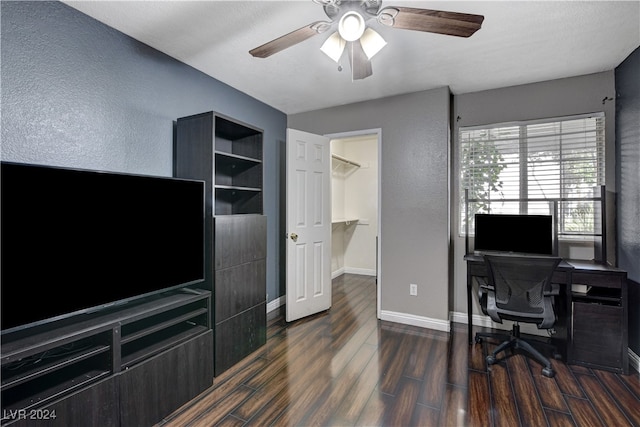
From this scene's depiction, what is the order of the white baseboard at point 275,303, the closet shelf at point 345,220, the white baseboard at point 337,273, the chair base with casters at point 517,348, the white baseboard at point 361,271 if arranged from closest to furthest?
the chair base with casters at point 517,348, the white baseboard at point 275,303, the closet shelf at point 345,220, the white baseboard at point 337,273, the white baseboard at point 361,271

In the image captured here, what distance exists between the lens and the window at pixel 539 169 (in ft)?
9.21

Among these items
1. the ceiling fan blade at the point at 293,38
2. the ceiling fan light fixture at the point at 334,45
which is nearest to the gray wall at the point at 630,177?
the ceiling fan light fixture at the point at 334,45

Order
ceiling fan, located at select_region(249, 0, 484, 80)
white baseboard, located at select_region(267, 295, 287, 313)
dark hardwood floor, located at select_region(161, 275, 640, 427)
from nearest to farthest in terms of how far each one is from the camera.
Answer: ceiling fan, located at select_region(249, 0, 484, 80) < dark hardwood floor, located at select_region(161, 275, 640, 427) < white baseboard, located at select_region(267, 295, 287, 313)

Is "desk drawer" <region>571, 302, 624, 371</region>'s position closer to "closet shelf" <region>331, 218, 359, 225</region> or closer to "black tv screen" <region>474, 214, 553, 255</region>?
"black tv screen" <region>474, 214, 553, 255</region>

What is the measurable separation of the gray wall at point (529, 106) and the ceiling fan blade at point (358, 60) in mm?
1934

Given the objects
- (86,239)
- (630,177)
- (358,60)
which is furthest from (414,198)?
(86,239)

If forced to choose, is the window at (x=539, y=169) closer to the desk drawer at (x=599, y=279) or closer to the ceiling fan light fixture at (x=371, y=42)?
the desk drawer at (x=599, y=279)

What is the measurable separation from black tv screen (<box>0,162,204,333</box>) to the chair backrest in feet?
7.99

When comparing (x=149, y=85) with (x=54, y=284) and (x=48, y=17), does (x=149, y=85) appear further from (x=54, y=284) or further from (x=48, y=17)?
(x=54, y=284)

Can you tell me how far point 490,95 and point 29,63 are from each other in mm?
3833

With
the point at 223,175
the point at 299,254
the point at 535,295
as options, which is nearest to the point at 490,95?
the point at 535,295

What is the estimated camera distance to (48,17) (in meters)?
1.77

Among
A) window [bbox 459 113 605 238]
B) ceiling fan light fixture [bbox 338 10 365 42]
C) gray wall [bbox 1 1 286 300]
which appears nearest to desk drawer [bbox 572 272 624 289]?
window [bbox 459 113 605 238]

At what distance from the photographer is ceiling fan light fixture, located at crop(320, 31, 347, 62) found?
5.72ft
